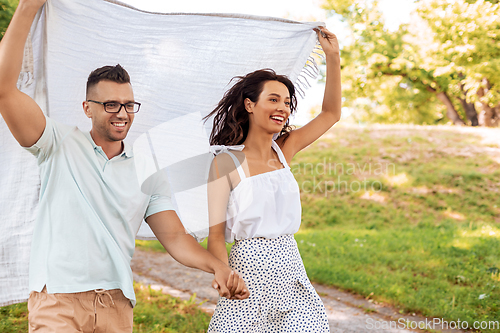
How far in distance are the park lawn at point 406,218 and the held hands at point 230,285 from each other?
340 centimetres

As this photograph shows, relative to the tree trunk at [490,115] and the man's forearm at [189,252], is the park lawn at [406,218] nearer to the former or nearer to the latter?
the man's forearm at [189,252]

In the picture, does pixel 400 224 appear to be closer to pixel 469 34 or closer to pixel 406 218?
pixel 406 218

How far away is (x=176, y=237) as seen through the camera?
2.30m

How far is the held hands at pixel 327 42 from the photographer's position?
9.25 feet

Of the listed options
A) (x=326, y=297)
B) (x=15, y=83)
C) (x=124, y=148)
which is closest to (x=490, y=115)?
(x=326, y=297)

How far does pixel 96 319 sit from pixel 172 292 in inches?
132

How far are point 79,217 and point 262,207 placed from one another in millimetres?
916

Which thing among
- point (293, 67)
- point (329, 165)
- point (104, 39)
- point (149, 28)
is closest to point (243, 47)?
point (293, 67)

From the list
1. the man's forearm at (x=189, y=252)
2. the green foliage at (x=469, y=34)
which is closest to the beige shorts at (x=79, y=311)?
the man's forearm at (x=189, y=252)

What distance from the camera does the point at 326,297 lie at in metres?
5.31

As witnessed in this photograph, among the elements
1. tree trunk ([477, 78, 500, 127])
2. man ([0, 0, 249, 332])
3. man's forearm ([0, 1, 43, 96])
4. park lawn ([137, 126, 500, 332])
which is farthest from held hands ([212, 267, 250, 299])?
tree trunk ([477, 78, 500, 127])

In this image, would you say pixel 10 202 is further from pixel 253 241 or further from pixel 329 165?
pixel 329 165

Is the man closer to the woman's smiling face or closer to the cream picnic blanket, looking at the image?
the cream picnic blanket

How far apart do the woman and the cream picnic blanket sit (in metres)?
0.35
